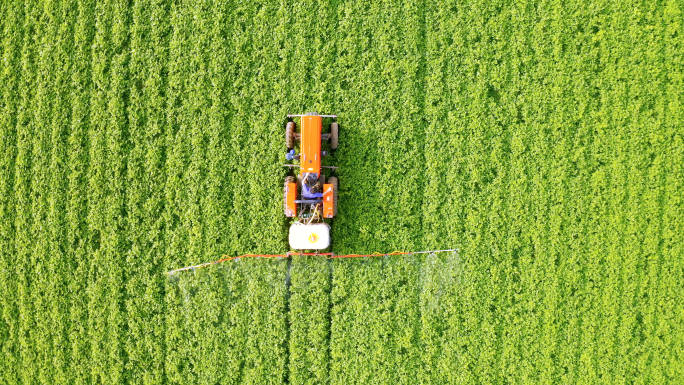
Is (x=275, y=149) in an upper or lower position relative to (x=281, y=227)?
upper

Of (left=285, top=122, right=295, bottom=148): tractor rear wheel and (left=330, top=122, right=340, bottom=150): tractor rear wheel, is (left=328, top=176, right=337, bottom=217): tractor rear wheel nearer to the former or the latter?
(left=330, top=122, right=340, bottom=150): tractor rear wheel

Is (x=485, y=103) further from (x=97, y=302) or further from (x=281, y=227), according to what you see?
(x=97, y=302)

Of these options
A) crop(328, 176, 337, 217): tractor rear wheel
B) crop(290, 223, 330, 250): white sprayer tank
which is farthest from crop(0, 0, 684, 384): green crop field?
crop(290, 223, 330, 250): white sprayer tank

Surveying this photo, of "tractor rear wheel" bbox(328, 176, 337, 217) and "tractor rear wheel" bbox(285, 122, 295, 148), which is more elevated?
"tractor rear wheel" bbox(285, 122, 295, 148)

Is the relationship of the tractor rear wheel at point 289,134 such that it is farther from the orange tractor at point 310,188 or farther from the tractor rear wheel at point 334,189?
the tractor rear wheel at point 334,189

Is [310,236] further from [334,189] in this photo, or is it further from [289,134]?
[289,134]

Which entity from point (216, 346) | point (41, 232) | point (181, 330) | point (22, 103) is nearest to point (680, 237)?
point (216, 346)

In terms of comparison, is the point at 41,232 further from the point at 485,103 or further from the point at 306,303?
the point at 485,103

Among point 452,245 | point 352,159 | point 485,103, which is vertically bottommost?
point 452,245

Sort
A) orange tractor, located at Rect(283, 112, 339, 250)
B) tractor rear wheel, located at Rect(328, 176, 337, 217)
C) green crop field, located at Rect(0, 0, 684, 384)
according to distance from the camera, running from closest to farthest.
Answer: orange tractor, located at Rect(283, 112, 339, 250), tractor rear wheel, located at Rect(328, 176, 337, 217), green crop field, located at Rect(0, 0, 684, 384)
